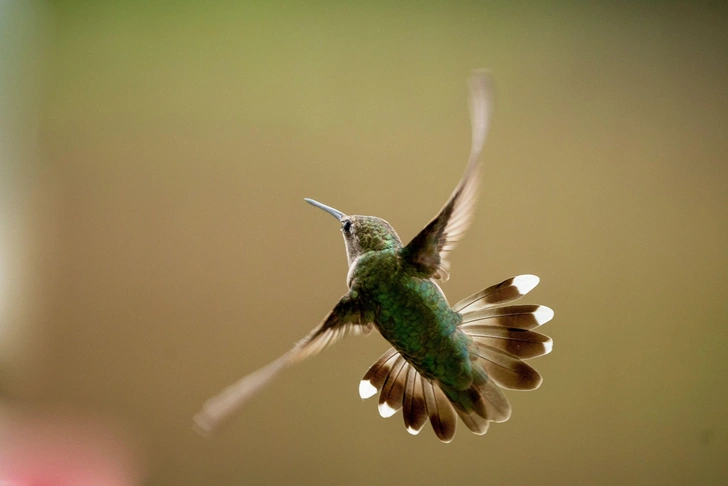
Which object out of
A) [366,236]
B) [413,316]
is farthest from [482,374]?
[366,236]

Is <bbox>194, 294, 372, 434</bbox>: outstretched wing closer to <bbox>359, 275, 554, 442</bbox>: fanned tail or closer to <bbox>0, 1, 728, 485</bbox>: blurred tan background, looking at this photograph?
<bbox>359, 275, 554, 442</bbox>: fanned tail

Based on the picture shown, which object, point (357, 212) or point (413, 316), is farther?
point (357, 212)

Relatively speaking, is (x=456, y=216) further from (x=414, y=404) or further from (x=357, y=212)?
(x=357, y=212)

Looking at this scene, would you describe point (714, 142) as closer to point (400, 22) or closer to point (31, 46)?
point (400, 22)

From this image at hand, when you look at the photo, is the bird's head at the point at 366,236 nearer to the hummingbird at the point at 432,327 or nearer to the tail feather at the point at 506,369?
the hummingbird at the point at 432,327

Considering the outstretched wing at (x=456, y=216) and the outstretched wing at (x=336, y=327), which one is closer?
the outstretched wing at (x=456, y=216)

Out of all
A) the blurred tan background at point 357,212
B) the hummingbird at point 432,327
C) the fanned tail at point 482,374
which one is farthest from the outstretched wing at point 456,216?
the blurred tan background at point 357,212
